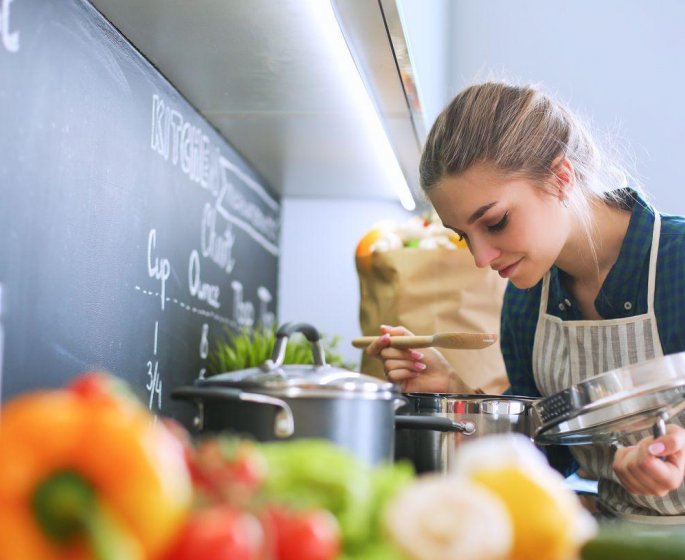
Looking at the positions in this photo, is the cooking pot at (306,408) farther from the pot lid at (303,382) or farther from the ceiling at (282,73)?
the ceiling at (282,73)

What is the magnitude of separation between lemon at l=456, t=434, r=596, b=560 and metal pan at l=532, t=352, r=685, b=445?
0.45 m

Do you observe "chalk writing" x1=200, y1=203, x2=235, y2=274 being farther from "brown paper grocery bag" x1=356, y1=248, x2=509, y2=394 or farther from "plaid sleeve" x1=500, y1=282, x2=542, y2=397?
"plaid sleeve" x1=500, y1=282, x2=542, y2=397

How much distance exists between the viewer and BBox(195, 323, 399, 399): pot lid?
799 millimetres

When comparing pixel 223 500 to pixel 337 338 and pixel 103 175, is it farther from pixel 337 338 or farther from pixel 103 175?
pixel 337 338

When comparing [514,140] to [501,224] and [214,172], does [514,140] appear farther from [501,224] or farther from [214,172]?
[214,172]

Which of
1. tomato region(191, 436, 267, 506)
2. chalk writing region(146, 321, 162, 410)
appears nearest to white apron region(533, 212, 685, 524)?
chalk writing region(146, 321, 162, 410)

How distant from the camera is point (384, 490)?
1.52 feet

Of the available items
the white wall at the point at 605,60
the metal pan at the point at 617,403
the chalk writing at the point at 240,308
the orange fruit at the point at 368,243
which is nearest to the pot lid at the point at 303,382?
the metal pan at the point at 617,403

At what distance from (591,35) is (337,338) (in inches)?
43.6

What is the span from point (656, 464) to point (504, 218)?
1.24ft

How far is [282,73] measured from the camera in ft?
4.90

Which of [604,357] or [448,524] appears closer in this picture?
[448,524]

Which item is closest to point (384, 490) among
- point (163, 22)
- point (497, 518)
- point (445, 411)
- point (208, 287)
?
point (497, 518)

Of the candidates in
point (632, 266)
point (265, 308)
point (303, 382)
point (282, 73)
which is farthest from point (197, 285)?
point (303, 382)
